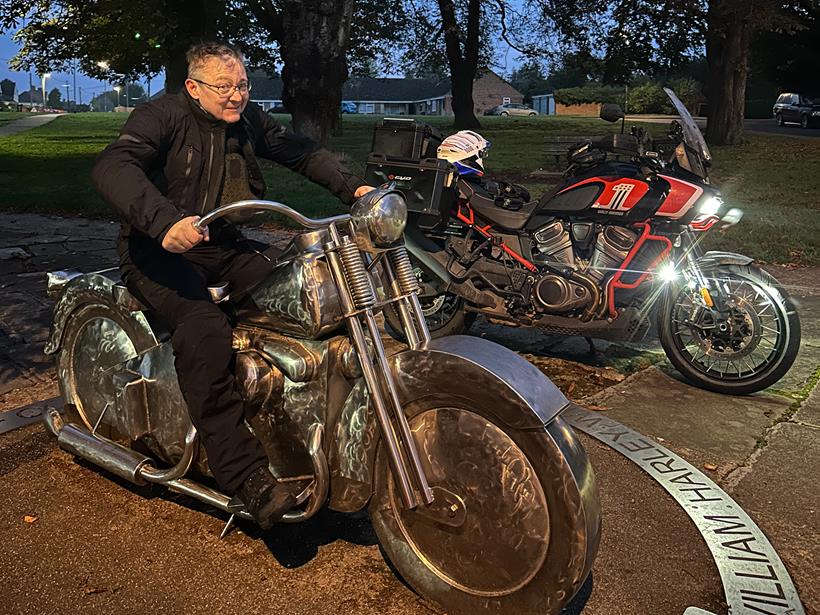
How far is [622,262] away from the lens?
17.1ft

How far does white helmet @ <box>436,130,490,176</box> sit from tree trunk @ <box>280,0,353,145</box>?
23.0ft

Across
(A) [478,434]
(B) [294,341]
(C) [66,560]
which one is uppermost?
(B) [294,341]

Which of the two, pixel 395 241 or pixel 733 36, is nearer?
pixel 395 241

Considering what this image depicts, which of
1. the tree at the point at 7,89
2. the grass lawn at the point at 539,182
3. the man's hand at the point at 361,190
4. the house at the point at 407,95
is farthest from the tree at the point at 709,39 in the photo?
the tree at the point at 7,89

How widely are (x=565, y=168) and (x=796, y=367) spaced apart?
2.11 metres

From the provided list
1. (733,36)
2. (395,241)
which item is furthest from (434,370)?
(733,36)

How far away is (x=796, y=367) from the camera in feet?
17.6

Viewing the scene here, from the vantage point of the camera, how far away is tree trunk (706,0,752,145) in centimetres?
2291

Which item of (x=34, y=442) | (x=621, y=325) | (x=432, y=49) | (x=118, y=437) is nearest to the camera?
(x=118, y=437)

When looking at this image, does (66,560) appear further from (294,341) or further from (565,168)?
(565,168)

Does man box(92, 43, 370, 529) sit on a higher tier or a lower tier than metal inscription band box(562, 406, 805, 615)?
higher

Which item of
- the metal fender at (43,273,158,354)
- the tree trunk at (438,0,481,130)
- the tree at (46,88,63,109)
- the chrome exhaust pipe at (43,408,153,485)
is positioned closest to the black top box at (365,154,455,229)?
the metal fender at (43,273,158,354)

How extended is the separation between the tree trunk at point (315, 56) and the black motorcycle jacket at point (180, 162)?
9140mm

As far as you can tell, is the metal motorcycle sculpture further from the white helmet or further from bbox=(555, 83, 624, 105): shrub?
bbox=(555, 83, 624, 105): shrub
